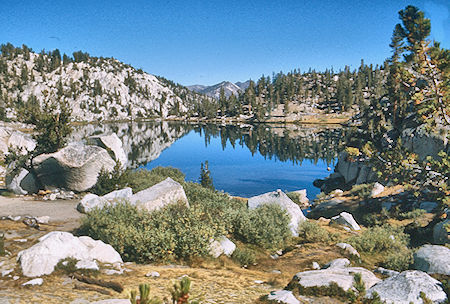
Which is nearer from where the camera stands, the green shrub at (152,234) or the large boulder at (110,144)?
the green shrub at (152,234)

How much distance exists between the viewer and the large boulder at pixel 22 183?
21359 millimetres

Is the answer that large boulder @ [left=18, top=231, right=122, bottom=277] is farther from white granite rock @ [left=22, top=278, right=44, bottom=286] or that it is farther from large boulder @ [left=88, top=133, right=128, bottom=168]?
large boulder @ [left=88, top=133, right=128, bottom=168]

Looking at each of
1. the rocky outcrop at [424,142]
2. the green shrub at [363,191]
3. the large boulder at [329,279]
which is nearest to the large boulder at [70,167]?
Answer: the large boulder at [329,279]

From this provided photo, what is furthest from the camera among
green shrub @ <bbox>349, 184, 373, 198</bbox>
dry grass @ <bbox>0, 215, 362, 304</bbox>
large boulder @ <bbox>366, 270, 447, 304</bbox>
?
green shrub @ <bbox>349, 184, 373, 198</bbox>

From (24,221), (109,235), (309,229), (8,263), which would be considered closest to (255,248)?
(309,229)

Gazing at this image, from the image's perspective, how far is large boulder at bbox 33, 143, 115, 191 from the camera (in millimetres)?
21391

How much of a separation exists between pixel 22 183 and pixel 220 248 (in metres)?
18.2

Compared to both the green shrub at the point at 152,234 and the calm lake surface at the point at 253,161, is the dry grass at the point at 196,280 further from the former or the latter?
the calm lake surface at the point at 253,161

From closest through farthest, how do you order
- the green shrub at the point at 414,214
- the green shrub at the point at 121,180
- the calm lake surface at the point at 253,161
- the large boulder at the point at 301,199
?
the green shrub at the point at 121,180 → the green shrub at the point at 414,214 → the large boulder at the point at 301,199 → the calm lake surface at the point at 253,161

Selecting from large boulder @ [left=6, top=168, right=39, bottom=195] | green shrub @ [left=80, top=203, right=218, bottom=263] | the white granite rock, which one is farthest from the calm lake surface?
the white granite rock

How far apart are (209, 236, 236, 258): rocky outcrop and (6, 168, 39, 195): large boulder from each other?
57.8 feet

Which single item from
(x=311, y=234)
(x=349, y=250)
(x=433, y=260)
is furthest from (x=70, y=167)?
(x=433, y=260)

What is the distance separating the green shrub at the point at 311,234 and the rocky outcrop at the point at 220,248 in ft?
20.0

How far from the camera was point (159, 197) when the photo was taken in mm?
15203
